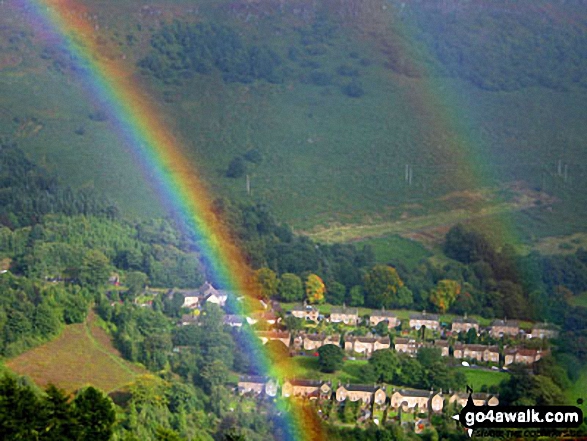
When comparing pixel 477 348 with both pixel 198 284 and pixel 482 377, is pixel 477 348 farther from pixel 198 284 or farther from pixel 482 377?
pixel 198 284

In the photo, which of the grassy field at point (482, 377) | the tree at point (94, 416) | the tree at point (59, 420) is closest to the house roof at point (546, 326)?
the grassy field at point (482, 377)

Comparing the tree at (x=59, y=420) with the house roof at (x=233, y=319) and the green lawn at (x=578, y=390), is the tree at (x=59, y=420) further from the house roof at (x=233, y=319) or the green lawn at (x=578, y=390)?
the green lawn at (x=578, y=390)

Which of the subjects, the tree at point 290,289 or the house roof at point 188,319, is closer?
the house roof at point 188,319

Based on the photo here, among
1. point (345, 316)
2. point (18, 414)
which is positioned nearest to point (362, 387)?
point (345, 316)

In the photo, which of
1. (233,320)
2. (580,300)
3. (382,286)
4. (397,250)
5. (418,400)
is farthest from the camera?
(397,250)

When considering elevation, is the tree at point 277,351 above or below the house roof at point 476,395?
above

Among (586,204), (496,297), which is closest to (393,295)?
(496,297)

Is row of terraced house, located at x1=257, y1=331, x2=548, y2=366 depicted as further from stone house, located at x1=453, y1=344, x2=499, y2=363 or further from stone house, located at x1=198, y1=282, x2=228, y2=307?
stone house, located at x1=198, y1=282, x2=228, y2=307
